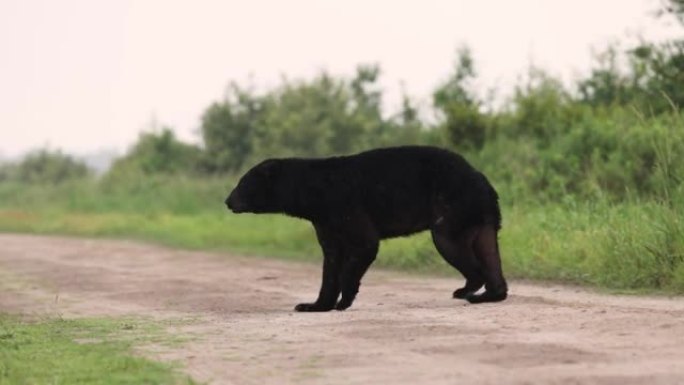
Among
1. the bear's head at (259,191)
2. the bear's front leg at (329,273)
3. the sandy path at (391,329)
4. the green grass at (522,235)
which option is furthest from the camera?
the green grass at (522,235)

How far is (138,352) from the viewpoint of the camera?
8.93 meters

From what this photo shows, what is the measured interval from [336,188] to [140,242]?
1718 centimetres

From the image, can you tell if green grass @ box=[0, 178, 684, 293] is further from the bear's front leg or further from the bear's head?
the bear's head

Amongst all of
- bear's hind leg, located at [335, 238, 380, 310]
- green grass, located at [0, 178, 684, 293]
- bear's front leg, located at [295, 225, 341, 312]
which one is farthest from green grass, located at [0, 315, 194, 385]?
green grass, located at [0, 178, 684, 293]

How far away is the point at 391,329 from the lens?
948cm

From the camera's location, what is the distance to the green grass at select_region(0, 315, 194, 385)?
7.86 meters

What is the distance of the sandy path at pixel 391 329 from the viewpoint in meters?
7.35

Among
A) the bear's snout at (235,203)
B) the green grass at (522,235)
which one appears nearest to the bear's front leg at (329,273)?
the bear's snout at (235,203)

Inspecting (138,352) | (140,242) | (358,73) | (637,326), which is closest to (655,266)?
(637,326)

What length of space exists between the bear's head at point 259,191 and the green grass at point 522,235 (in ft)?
12.9

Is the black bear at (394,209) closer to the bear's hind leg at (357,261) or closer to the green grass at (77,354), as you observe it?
the bear's hind leg at (357,261)

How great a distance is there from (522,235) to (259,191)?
7.00 meters

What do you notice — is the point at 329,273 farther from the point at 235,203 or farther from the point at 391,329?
the point at 391,329

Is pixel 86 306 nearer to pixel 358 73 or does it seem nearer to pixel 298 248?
pixel 298 248
